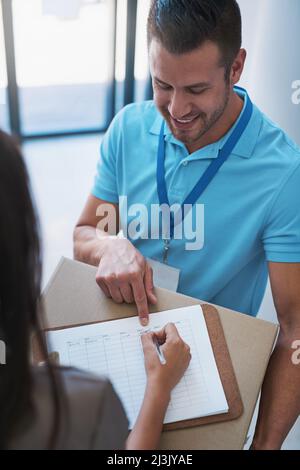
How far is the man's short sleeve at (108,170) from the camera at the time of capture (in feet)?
4.30

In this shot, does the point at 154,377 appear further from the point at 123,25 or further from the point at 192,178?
the point at 123,25

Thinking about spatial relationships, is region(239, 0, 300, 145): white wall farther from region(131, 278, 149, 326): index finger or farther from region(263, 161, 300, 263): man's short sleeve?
region(131, 278, 149, 326): index finger

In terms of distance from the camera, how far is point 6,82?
8.39 ft

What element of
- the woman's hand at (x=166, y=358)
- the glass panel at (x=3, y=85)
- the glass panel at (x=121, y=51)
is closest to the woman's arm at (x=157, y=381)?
the woman's hand at (x=166, y=358)

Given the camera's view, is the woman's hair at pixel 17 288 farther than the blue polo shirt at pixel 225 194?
No

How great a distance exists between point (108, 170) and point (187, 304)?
19.0 inches

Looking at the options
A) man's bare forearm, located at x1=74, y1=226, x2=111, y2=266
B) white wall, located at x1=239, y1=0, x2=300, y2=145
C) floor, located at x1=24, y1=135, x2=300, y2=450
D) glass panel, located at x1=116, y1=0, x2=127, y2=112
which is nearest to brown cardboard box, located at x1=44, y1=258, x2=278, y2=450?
man's bare forearm, located at x1=74, y1=226, x2=111, y2=266

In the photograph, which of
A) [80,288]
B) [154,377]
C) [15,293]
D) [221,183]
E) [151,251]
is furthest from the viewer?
[151,251]

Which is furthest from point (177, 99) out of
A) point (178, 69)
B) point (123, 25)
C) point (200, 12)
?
point (123, 25)

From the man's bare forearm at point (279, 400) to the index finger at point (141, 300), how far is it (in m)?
0.31

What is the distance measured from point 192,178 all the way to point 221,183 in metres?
0.07

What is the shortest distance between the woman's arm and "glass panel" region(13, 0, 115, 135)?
2.00 metres
